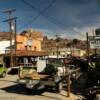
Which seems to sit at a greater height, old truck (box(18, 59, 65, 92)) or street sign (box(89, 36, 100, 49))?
street sign (box(89, 36, 100, 49))

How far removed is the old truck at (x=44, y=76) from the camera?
18234 mm

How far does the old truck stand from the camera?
18234 mm

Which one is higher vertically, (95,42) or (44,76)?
(95,42)

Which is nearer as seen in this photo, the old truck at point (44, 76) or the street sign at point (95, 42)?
the old truck at point (44, 76)

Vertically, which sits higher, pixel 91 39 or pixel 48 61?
pixel 91 39

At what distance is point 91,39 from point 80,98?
4.33 meters

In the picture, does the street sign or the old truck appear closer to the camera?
the old truck

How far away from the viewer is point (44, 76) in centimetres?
1931

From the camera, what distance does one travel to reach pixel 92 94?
1706 centimetres

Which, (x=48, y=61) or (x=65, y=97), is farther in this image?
(x=48, y=61)

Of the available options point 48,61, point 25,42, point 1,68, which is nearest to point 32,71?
point 48,61

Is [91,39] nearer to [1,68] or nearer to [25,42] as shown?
[1,68]

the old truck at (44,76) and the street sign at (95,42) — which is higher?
the street sign at (95,42)

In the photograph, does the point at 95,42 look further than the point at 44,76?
Yes
